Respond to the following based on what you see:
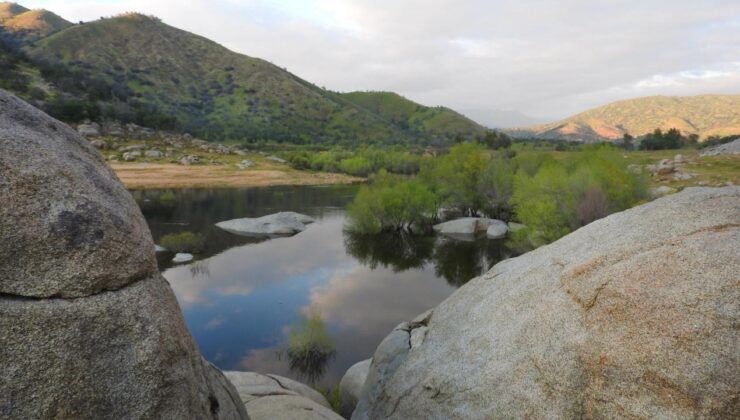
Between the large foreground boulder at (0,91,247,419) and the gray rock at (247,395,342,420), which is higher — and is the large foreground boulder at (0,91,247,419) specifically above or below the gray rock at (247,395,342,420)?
above

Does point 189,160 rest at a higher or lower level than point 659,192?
higher

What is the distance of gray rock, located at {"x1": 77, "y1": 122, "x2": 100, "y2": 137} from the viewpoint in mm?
90188

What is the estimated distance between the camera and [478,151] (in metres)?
57.9

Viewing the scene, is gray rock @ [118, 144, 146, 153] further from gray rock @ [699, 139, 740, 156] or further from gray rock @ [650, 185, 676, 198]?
gray rock @ [699, 139, 740, 156]

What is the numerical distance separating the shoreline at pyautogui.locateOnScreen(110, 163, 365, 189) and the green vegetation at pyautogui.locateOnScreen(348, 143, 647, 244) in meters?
37.2

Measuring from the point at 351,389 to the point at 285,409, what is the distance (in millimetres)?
5705

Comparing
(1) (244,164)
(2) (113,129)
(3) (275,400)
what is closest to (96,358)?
(3) (275,400)

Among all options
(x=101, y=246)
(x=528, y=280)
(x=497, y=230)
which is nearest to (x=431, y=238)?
(x=497, y=230)

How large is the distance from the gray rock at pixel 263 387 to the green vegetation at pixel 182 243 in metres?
28.7

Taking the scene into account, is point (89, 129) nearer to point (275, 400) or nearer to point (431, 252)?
point (431, 252)

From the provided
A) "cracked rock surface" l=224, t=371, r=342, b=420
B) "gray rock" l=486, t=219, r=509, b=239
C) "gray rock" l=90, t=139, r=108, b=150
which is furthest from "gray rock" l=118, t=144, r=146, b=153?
"cracked rock surface" l=224, t=371, r=342, b=420

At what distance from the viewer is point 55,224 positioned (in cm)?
517

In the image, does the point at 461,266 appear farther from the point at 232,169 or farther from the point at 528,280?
the point at 232,169

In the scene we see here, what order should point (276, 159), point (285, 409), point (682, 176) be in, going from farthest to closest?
point (276, 159) < point (682, 176) < point (285, 409)
